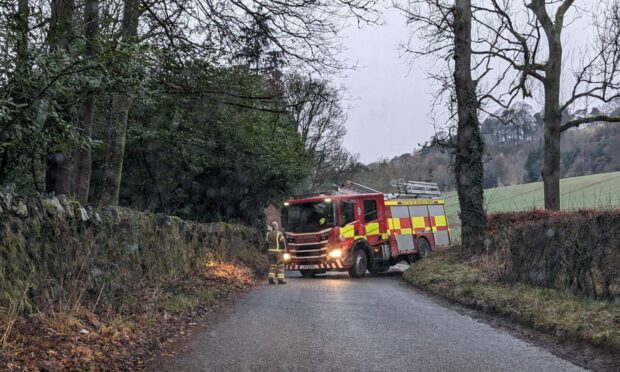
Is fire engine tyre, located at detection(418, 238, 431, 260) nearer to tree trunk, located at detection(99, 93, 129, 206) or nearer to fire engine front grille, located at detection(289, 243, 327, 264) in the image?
fire engine front grille, located at detection(289, 243, 327, 264)

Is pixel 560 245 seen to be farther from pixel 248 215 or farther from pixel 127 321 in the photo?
pixel 248 215

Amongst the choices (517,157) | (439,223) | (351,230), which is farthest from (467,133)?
(517,157)

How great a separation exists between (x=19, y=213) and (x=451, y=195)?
25.2 m

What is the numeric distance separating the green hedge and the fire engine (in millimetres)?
7593

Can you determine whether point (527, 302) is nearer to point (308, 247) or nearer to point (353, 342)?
point (353, 342)

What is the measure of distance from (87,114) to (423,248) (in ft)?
50.3

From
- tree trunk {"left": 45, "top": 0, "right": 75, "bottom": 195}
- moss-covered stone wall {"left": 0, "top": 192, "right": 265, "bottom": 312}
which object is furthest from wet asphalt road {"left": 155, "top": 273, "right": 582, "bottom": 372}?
tree trunk {"left": 45, "top": 0, "right": 75, "bottom": 195}

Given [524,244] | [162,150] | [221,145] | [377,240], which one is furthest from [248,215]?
[524,244]

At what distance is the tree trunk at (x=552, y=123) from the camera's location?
67.7ft

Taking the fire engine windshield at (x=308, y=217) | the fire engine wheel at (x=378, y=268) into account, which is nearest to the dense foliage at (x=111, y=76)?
the fire engine windshield at (x=308, y=217)

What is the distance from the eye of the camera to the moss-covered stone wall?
629 cm

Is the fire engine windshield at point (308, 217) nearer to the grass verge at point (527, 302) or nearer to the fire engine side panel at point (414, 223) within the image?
the fire engine side panel at point (414, 223)

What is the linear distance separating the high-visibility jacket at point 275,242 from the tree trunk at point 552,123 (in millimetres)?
9678

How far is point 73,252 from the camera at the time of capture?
24.9 feet
